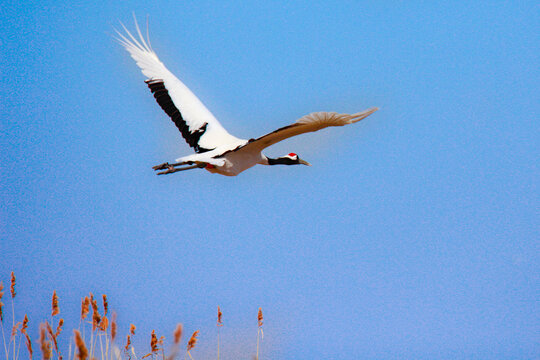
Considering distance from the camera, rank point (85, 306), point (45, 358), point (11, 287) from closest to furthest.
Answer: point (45, 358)
point (85, 306)
point (11, 287)

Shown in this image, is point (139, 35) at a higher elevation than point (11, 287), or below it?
higher

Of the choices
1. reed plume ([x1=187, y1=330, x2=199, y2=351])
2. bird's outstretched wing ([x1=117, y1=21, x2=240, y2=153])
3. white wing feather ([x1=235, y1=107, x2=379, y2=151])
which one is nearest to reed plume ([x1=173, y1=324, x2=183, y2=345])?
reed plume ([x1=187, y1=330, x2=199, y2=351])

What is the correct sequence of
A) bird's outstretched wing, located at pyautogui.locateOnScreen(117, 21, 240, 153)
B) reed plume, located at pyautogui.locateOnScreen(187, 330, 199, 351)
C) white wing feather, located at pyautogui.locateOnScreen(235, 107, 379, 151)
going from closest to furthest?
1. reed plume, located at pyautogui.locateOnScreen(187, 330, 199, 351)
2. white wing feather, located at pyautogui.locateOnScreen(235, 107, 379, 151)
3. bird's outstretched wing, located at pyautogui.locateOnScreen(117, 21, 240, 153)

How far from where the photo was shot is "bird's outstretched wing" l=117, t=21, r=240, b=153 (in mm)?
→ 7539

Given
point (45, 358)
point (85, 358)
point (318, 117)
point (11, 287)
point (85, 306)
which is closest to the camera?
point (85, 358)

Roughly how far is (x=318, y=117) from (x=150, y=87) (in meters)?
3.84

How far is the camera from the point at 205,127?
25.4 feet

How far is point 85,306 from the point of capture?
3225 mm

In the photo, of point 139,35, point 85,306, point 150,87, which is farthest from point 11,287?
point 139,35

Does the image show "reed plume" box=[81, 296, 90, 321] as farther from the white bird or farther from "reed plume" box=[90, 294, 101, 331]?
the white bird

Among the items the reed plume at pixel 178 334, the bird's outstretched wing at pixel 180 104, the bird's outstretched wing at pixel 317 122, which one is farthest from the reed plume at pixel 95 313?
the bird's outstretched wing at pixel 180 104

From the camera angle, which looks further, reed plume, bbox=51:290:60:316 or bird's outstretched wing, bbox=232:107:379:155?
bird's outstretched wing, bbox=232:107:379:155

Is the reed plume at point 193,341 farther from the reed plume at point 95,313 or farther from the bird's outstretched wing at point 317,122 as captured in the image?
the bird's outstretched wing at point 317,122

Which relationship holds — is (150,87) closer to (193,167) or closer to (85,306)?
(193,167)
